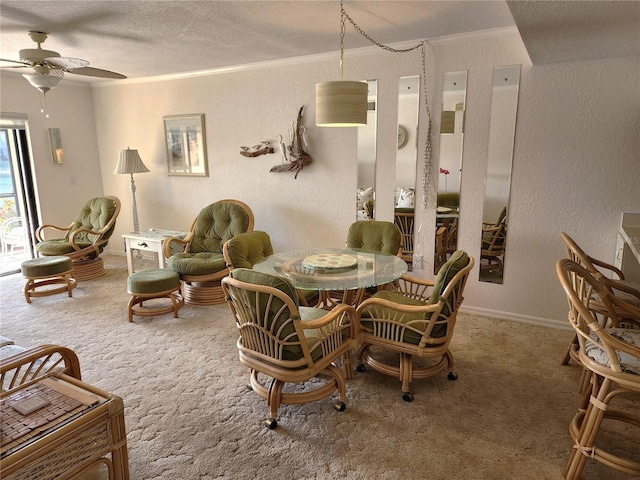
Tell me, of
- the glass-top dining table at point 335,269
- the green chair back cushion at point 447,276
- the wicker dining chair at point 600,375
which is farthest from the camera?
the glass-top dining table at point 335,269

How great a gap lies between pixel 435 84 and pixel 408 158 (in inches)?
26.3

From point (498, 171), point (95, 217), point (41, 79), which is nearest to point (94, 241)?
point (95, 217)

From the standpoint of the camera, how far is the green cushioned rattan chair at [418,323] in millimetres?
2371

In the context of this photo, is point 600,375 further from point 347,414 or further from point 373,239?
point 373,239

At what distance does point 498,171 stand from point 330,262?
1.72 m

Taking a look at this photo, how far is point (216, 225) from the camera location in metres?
4.53

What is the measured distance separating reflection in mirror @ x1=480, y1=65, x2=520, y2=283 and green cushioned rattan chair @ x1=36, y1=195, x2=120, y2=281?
4150 millimetres

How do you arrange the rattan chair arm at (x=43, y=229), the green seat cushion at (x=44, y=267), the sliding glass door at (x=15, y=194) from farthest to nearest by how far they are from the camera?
1. the sliding glass door at (x=15, y=194)
2. the rattan chair arm at (x=43, y=229)
3. the green seat cushion at (x=44, y=267)

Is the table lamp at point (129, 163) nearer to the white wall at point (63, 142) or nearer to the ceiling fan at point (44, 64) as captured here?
the white wall at point (63, 142)

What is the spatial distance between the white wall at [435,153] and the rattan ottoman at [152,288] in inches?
52.1

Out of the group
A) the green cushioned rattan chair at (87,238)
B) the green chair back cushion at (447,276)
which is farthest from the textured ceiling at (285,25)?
the green cushioned rattan chair at (87,238)

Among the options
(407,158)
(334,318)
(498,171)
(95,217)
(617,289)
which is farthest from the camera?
(95,217)

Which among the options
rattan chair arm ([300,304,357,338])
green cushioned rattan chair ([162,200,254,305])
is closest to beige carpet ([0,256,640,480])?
rattan chair arm ([300,304,357,338])

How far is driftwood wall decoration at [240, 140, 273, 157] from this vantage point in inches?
182
